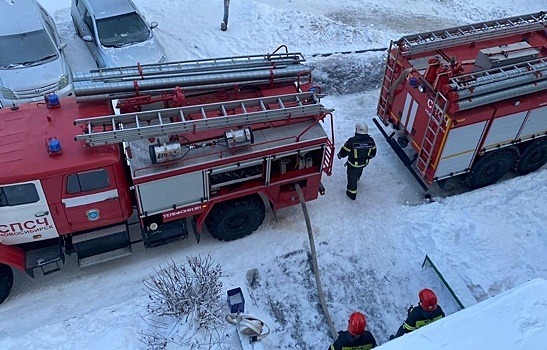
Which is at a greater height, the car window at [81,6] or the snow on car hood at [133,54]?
the car window at [81,6]

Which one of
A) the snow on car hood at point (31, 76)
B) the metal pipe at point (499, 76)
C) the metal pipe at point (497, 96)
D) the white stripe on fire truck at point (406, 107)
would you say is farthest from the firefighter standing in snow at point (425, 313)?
the snow on car hood at point (31, 76)

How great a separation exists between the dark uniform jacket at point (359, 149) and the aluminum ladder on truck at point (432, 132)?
0.94 metres

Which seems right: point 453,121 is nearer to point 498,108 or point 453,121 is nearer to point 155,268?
point 498,108

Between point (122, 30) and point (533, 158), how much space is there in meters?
9.75

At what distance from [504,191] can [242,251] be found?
17.0ft

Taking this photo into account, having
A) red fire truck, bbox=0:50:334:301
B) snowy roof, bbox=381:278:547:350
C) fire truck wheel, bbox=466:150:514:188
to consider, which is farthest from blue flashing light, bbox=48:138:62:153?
fire truck wheel, bbox=466:150:514:188

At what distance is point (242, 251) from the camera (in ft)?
28.6

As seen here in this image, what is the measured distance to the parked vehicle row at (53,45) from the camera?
10812mm

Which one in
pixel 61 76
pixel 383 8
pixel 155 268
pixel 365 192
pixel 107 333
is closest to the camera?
pixel 107 333

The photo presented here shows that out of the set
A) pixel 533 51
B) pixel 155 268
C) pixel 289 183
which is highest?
pixel 533 51

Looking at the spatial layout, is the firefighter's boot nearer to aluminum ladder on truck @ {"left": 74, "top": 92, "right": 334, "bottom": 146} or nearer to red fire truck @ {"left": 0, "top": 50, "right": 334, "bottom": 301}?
red fire truck @ {"left": 0, "top": 50, "right": 334, "bottom": 301}

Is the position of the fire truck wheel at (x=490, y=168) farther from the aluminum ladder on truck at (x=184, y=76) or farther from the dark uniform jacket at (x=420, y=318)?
the dark uniform jacket at (x=420, y=318)

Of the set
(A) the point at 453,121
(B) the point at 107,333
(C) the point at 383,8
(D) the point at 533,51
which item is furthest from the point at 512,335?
(C) the point at 383,8

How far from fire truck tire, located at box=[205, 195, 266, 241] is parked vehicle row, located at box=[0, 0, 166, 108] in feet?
16.7
